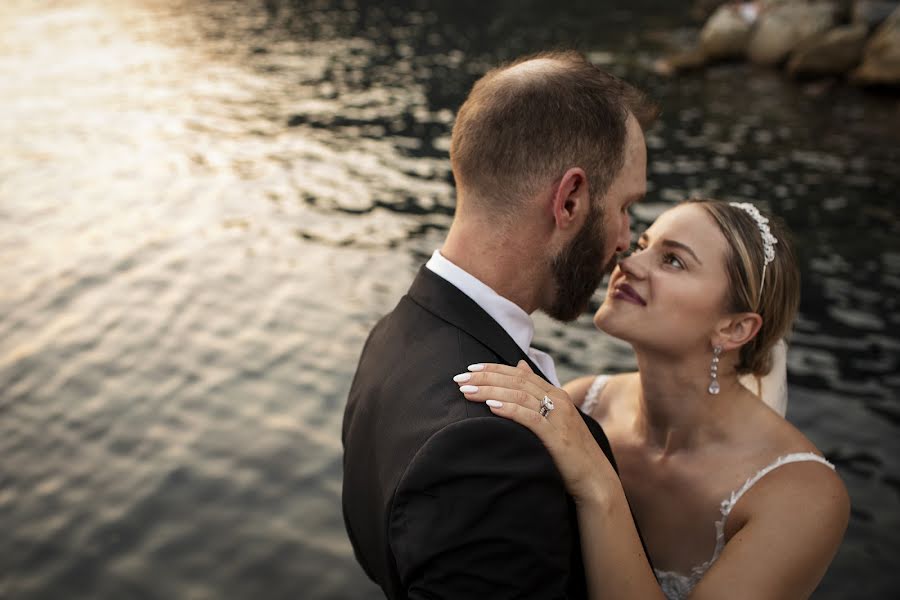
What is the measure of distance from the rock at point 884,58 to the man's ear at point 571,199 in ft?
53.6

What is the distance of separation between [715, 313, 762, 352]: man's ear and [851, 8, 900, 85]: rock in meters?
15.0

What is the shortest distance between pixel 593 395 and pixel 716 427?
0.86 m

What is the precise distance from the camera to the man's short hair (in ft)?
8.84

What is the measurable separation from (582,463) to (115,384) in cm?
689

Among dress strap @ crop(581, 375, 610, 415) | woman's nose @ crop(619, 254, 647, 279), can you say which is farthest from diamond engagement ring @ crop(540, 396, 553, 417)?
dress strap @ crop(581, 375, 610, 415)

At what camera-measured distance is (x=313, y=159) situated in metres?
14.9

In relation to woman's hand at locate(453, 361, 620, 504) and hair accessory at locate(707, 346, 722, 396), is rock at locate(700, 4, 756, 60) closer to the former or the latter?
hair accessory at locate(707, 346, 722, 396)

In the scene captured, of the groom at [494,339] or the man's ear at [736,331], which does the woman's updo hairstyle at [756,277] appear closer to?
the man's ear at [736,331]

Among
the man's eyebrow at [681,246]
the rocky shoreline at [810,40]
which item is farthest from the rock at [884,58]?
the man's eyebrow at [681,246]

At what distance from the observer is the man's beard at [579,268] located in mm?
2859

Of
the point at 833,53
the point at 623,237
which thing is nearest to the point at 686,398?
the point at 623,237

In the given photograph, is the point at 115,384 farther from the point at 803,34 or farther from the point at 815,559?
the point at 803,34

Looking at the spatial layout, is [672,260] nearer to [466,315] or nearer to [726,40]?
[466,315]

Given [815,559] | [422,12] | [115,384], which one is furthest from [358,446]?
[422,12]
